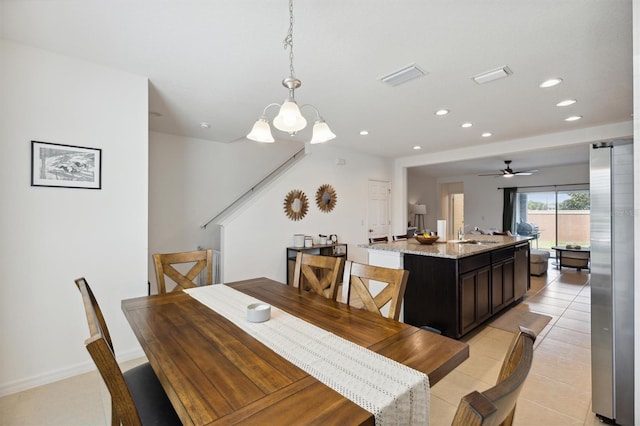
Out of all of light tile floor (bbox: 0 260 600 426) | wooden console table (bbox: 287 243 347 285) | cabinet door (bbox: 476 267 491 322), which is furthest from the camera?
wooden console table (bbox: 287 243 347 285)

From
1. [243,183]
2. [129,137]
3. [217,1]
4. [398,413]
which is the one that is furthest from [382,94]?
[243,183]

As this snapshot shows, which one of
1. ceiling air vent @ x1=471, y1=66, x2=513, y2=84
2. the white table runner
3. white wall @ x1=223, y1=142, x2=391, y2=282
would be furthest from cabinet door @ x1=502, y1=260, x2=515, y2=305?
the white table runner

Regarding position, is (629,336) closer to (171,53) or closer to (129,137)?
(171,53)

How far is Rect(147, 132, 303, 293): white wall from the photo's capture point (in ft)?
15.2

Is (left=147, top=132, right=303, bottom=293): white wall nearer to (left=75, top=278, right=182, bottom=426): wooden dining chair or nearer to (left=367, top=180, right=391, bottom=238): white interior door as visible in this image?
(left=367, top=180, right=391, bottom=238): white interior door

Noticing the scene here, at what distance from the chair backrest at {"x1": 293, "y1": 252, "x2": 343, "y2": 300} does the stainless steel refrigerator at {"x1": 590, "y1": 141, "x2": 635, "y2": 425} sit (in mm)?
1667

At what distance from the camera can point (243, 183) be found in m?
5.66

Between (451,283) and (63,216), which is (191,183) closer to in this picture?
(63,216)

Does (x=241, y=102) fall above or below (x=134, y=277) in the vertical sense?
above

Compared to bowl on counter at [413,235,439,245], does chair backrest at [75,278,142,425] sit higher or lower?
lower

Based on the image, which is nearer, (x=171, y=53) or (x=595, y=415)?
(x=595, y=415)

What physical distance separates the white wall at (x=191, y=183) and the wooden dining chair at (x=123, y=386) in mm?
3602

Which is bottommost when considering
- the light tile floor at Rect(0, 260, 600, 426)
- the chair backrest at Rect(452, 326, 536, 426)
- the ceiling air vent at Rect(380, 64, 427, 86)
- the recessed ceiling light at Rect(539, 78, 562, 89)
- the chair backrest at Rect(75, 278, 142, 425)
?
the light tile floor at Rect(0, 260, 600, 426)

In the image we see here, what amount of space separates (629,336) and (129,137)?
157 inches
